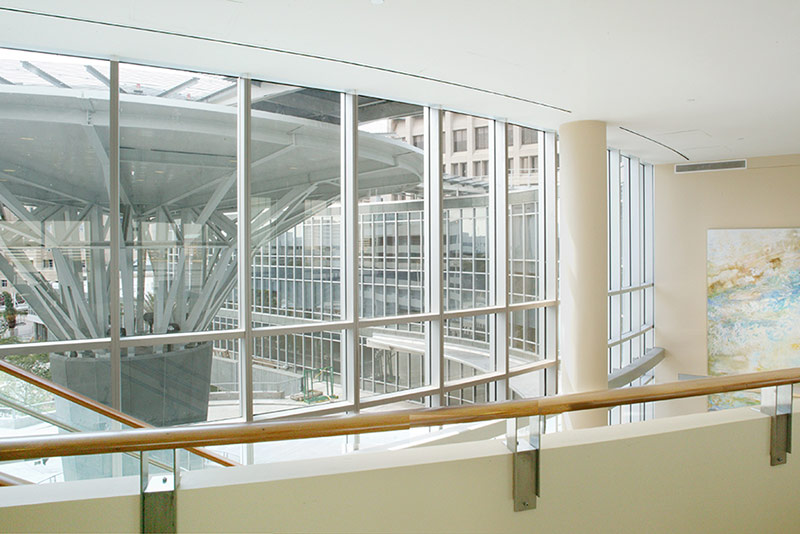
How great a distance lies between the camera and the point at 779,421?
1884 millimetres

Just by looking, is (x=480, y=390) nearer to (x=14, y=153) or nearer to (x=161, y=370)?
(x=161, y=370)

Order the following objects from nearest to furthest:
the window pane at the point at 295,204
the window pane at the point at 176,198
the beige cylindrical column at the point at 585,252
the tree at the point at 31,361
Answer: the tree at the point at 31,361, the window pane at the point at 176,198, the window pane at the point at 295,204, the beige cylindrical column at the point at 585,252

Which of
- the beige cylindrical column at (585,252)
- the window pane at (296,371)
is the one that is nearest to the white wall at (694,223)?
the beige cylindrical column at (585,252)

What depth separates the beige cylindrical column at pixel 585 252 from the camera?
A: 5840 mm

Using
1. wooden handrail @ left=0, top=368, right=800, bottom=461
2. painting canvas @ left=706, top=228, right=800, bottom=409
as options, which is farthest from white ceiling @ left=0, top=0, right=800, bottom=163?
painting canvas @ left=706, top=228, right=800, bottom=409

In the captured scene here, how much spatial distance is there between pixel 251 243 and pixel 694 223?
315 inches

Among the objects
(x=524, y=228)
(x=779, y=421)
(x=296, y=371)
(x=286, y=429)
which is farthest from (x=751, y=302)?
(x=286, y=429)

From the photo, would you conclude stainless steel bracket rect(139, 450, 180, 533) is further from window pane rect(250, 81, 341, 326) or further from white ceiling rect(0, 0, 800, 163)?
window pane rect(250, 81, 341, 326)

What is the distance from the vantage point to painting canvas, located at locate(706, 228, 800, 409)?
322 inches

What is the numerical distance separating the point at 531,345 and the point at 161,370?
446cm

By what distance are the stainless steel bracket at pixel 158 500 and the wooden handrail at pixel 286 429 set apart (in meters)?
0.10

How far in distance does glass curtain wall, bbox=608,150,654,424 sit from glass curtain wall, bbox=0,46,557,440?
2764 millimetres

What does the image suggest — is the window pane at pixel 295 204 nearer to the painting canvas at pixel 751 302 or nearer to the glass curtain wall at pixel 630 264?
the glass curtain wall at pixel 630 264

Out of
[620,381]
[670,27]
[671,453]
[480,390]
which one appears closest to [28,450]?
[671,453]
